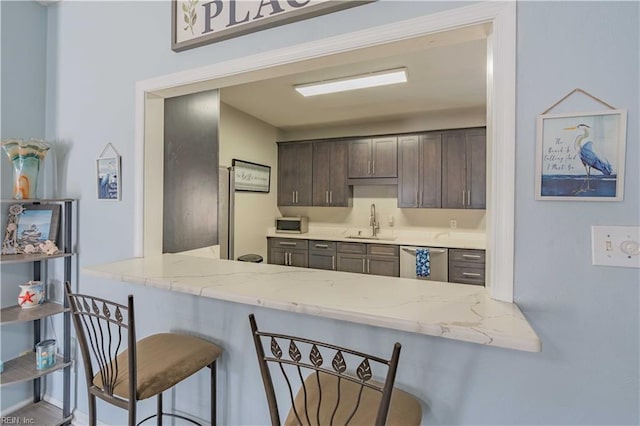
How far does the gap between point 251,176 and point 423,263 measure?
2564mm

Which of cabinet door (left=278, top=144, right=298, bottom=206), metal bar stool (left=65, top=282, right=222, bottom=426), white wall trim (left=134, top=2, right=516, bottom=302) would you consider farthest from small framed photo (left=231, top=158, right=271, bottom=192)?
white wall trim (left=134, top=2, right=516, bottom=302)

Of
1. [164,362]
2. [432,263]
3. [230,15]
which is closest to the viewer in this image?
[164,362]

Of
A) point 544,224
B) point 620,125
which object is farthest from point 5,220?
point 620,125

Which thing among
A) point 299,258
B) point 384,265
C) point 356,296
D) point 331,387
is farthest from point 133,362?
point 299,258

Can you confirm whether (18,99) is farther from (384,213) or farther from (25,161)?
(384,213)

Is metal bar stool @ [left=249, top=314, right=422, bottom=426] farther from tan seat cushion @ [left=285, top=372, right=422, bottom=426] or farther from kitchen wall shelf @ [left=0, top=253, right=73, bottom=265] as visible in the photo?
kitchen wall shelf @ [left=0, top=253, right=73, bottom=265]

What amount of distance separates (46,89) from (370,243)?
3.51 meters

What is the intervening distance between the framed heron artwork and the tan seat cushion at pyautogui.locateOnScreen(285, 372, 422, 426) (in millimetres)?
800

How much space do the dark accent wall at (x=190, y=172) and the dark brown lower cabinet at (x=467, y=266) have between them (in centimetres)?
278

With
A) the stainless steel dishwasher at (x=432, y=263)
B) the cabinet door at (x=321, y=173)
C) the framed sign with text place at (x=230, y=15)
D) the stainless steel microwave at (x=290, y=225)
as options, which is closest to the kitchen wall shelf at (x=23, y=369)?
the framed sign with text place at (x=230, y=15)

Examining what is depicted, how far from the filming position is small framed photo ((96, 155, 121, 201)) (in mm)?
1797

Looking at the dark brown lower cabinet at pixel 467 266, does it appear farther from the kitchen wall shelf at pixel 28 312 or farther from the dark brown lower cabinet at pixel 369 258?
the kitchen wall shelf at pixel 28 312

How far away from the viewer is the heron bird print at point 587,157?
2.95ft

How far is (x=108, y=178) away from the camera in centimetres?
183
